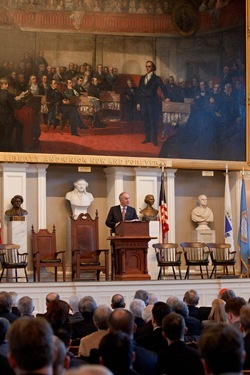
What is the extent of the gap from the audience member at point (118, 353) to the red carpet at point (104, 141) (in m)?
13.9

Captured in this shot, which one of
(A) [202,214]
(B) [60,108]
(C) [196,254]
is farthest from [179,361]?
(A) [202,214]

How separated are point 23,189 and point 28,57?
2.92 meters

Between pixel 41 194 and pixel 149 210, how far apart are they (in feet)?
7.86

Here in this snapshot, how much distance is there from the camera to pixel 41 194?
17.7 metres

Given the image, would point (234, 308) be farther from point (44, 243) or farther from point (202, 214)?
point (202, 214)

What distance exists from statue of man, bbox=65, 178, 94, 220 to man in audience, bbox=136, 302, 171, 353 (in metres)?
10.9

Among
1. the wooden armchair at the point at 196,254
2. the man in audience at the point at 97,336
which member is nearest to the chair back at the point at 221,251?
the wooden armchair at the point at 196,254

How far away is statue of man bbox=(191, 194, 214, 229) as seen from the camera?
19000mm

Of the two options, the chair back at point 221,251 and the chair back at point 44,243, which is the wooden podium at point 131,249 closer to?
the chair back at point 44,243

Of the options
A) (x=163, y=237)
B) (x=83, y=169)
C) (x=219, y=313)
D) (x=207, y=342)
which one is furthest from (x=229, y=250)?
(x=207, y=342)

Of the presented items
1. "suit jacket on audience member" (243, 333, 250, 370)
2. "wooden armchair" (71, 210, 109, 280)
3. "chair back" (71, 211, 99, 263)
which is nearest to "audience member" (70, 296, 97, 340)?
"suit jacket on audience member" (243, 333, 250, 370)

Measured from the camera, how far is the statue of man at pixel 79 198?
58.5 ft

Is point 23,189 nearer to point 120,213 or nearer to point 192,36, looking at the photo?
point 120,213

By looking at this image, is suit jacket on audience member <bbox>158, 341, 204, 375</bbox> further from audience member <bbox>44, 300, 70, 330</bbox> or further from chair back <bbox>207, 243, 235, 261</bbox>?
chair back <bbox>207, 243, 235, 261</bbox>
